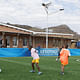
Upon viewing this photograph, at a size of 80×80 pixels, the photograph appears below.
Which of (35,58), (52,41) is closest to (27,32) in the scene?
(52,41)

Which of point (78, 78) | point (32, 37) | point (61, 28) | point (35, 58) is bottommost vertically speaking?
point (78, 78)

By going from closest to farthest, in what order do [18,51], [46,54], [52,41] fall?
[18,51] → [46,54] → [52,41]

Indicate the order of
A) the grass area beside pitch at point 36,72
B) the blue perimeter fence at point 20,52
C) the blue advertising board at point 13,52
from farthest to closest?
the blue perimeter fence at point 20,52 < the blue advertising board at point 13,52 < the grass area beside pitch at point 36,72

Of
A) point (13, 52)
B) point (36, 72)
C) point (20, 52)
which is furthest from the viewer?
point (20, 52)

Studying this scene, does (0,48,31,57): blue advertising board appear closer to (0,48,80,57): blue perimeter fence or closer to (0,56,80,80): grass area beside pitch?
(0,48,80,57): blue perimeter fence

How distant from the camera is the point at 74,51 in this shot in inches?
1105

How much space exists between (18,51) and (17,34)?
966cm

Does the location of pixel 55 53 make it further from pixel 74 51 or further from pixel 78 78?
pixel 78 78

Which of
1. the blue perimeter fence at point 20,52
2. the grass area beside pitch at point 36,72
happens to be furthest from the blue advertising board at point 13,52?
the grass area beside pitch at point 36,72

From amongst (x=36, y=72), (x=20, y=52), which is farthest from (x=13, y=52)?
(x=36, y=72)

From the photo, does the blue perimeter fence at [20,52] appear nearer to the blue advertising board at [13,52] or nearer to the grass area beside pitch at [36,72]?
the blue advertising board at [13,52]

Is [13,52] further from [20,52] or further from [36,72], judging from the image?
[36,72]

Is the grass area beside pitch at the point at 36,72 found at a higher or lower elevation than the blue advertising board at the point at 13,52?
lower

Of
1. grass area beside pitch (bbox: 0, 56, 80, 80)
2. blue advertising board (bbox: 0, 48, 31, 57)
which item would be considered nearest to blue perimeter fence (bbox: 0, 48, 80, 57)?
blue advertising board (bbox: 0, 48, 31, 57)
